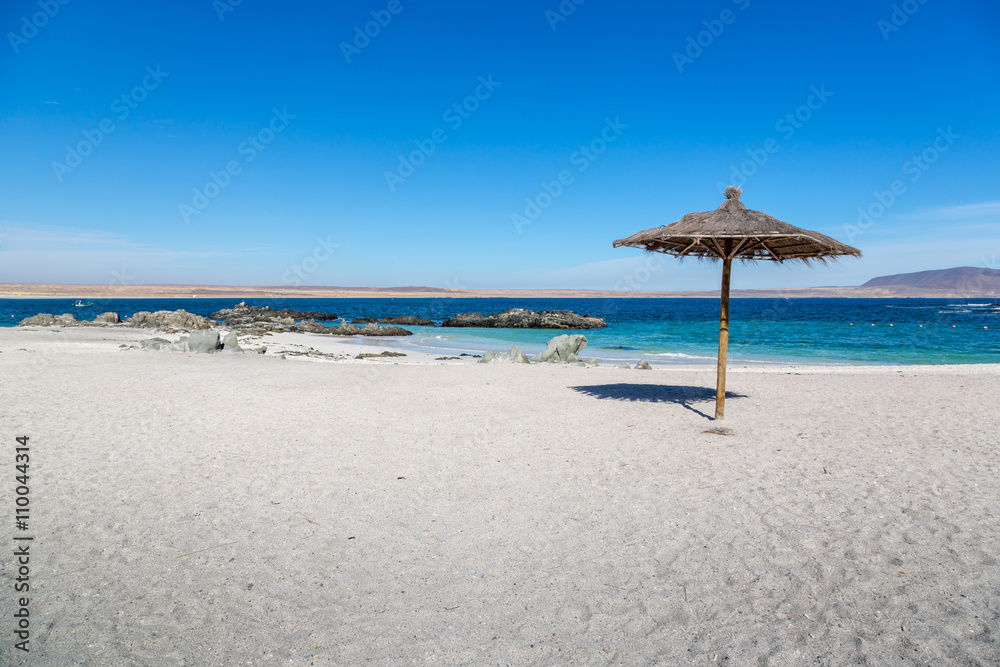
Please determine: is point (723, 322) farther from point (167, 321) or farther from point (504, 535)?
point (167, 321)

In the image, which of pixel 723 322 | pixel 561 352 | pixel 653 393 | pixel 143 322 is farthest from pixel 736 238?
pixel 143 322

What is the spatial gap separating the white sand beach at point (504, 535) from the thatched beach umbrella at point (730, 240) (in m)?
2.57

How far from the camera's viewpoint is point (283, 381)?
1193cm

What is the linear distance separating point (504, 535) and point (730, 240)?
19.1ft

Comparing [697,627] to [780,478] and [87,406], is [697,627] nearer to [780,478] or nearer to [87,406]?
[780,478]

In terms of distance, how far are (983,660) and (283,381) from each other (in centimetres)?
1183

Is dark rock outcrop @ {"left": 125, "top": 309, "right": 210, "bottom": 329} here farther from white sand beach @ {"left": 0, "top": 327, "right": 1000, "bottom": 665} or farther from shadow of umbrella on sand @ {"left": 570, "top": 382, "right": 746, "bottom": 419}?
shadow of umbrella on sand @ {"left": 570, "top": 382, "right": 746, "bottom": 419}

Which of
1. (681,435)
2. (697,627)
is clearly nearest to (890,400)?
(681,435)

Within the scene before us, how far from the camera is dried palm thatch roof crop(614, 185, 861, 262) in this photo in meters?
7.17

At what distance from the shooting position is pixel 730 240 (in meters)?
7.90

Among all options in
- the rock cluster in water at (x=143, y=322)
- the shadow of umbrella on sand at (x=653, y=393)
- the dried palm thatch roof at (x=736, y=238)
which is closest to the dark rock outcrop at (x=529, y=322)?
the rock cluster in water at (x=143, y=322)

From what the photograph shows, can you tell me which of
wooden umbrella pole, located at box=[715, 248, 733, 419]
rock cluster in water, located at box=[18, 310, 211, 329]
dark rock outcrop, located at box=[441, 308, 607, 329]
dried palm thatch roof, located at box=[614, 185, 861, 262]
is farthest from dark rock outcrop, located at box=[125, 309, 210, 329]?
wooden umbrella pole, located at box=[715, 248, 733, 419]

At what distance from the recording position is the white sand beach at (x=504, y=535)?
9.91ft

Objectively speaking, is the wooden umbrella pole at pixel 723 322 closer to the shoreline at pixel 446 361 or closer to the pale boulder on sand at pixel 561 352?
the shoreline at pixel 446 361
